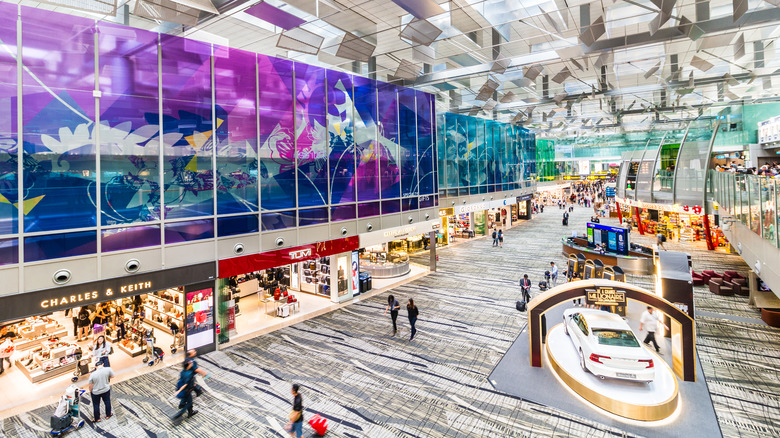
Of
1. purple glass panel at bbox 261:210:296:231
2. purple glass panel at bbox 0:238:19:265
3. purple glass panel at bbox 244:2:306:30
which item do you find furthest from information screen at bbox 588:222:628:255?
purple glass panel at bbox 0:238:19:265

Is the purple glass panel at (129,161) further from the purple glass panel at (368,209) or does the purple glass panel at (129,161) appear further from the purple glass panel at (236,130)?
the purple glass panel at (368,209)

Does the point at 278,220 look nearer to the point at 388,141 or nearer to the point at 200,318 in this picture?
the point at 200,318

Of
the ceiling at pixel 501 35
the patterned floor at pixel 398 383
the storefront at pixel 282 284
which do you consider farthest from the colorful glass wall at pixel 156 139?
the patterned floor at pixel 398 383

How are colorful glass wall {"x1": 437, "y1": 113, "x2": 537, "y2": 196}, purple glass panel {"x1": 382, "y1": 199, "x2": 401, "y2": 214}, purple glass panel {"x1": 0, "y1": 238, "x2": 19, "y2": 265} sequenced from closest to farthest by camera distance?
purple glass panel {"x1": 0, "y1": 238, "x2": 19, "y2": 265}
purple glass panel {"x1": 382, "y1": 199, "x2": 401, "y2": 214}
colorful glass wall {"x1": 437, "y1": 113, "x2": 537, "y2": 196}

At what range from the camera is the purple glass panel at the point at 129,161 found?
26.9 ft

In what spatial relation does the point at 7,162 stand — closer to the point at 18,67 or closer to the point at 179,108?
the point at 18,67

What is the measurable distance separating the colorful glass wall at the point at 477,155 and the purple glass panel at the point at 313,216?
11.4 m

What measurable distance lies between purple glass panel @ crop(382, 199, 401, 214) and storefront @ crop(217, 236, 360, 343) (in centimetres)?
198

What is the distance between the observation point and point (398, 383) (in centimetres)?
827

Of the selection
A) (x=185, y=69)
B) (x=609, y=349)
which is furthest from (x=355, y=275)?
(x=609, y=349)

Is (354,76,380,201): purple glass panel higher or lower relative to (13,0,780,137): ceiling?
lower

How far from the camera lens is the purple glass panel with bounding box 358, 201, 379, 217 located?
14164mm

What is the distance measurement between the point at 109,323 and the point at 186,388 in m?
6.47

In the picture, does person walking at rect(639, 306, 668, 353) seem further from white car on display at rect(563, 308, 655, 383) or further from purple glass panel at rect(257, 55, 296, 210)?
purple glass panel at rect(257, 55, 296, 210)
